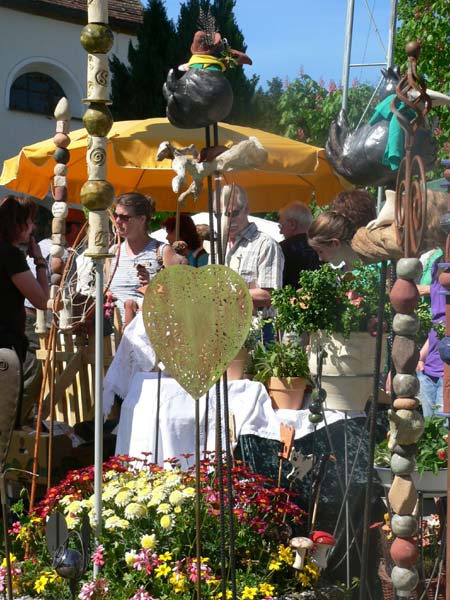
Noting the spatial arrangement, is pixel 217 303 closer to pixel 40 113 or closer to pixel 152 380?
pixel 152 380

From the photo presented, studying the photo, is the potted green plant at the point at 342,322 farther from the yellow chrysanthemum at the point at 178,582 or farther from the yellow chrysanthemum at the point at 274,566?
the yellow chrysanthemum at the point at 178,582

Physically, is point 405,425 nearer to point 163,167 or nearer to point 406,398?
point 406,398

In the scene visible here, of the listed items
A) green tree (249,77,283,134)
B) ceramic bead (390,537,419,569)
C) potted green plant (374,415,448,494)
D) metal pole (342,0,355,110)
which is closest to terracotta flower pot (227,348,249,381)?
potted green plant (374,415,448,494)

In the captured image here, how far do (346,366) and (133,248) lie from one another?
6.88 feet

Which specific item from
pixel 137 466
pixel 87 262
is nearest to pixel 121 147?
pixel 87 262

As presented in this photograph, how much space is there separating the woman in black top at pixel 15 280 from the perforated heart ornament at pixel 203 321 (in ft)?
6.70

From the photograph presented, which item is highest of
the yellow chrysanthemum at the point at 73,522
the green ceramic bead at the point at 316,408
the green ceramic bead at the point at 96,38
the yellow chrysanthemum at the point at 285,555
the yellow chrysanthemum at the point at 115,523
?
the green ceramic bead at the point at 96,38

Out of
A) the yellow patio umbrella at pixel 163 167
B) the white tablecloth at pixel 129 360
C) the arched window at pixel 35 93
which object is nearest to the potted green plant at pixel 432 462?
the white tablecloth at pixel 129 360

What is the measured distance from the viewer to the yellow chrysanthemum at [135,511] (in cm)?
344

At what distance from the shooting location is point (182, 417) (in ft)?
13.8

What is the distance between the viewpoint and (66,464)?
5.15 metres

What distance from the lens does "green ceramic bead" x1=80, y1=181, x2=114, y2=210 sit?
10.9ft

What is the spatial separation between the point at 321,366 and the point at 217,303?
79 centimetres

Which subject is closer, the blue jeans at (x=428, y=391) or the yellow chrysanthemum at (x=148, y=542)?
the yellow chrysanthemum at (x=148, y=542)
